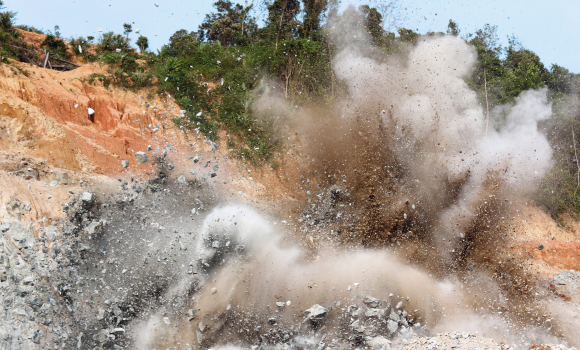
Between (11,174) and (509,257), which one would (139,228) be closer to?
(11,174)

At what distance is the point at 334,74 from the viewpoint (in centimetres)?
1474

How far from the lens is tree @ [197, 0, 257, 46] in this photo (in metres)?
17.7

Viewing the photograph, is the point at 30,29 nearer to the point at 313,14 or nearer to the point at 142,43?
the point at 142,43

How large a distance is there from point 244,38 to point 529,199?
10.4 meters

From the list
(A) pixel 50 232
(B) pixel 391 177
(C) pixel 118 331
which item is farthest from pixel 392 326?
(A) pixel 50 232

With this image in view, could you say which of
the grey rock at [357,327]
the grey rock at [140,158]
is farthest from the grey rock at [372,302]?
the grey rock at [140,158]

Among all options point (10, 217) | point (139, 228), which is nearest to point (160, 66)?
point (139, 228)

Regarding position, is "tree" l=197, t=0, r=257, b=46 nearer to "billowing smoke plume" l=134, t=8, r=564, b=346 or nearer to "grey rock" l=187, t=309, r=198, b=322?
"billowing smoke plume" l=134, t=8, r=564, b=346

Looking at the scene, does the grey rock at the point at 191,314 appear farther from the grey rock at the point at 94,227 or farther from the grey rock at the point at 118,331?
the grey rock at the point at 94,227

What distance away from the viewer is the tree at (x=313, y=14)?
1703cm

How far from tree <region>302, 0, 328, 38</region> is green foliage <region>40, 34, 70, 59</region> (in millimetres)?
7947

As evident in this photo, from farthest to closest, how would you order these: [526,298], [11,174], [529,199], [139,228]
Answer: [529,199]
[526,298]
[139,228]
[11,174]

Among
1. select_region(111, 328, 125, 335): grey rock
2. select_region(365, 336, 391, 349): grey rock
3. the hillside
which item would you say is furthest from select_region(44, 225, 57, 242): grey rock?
select_region(365, 336, 391, 349): grey rock

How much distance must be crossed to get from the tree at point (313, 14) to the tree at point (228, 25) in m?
2.04
